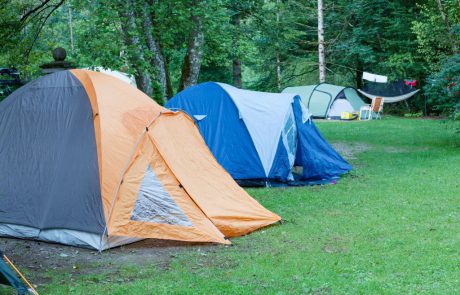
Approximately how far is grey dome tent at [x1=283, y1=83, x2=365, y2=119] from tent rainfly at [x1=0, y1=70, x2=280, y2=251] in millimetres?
16973

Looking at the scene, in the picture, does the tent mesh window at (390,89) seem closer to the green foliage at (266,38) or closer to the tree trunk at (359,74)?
the green foliage at (266,38)

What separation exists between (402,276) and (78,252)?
10.2 ft

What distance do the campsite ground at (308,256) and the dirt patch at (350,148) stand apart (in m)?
4.25

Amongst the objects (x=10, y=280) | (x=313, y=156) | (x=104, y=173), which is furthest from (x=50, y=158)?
(x=313, y=156)

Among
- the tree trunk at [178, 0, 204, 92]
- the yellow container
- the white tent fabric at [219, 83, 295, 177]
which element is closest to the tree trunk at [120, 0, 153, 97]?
the white tent fabric at [219, 83, 295, 177]

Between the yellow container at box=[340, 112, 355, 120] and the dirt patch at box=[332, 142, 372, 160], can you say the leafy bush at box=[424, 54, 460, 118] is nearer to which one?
the dirt patch at box=[332, 142, 372, 160]

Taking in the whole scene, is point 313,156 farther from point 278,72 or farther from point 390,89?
point 278,72

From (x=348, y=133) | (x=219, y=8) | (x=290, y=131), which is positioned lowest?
(x=348, y=133)

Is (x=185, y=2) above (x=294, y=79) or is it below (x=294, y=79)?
above

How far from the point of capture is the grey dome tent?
78.3 feet

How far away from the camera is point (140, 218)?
6441 millimetres

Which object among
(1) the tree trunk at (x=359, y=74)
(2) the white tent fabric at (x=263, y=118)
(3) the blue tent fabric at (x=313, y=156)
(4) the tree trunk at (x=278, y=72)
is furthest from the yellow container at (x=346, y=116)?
(2) the white tent fabric at (x=263, y=118)

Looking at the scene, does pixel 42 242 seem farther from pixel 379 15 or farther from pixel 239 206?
pixel 379 15

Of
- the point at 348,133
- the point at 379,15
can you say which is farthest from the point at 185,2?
the point at 379,15
